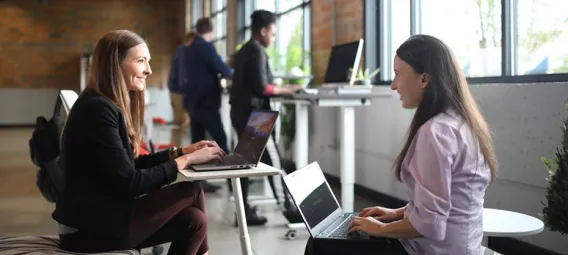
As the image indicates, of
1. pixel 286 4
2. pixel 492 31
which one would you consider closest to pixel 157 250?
pixel 492 31

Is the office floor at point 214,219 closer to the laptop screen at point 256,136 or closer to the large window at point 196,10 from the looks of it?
the laptop screen at point 256,136

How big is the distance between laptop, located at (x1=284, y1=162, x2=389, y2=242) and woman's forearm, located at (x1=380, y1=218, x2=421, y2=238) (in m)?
0.04

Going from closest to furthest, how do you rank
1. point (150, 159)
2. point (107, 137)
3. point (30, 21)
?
point (107, 137) < point (150, 159) < point (30, 21)

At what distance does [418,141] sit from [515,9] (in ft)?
7.09

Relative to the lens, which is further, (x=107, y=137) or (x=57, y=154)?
(x=57, y=154)

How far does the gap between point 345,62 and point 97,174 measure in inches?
106

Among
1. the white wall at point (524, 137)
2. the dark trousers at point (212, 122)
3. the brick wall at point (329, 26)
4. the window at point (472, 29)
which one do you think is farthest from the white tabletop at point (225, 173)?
the brick wall at point (329, 26)

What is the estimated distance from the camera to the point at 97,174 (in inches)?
77.0

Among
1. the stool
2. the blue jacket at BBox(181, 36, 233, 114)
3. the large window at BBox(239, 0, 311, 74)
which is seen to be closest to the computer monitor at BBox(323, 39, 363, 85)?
the blue jacket at BBox(181, 36, 233, 114)

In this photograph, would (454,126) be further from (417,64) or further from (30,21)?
(30,21)

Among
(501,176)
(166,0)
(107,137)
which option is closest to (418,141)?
(107,137)

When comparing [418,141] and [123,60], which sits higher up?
[123,60]

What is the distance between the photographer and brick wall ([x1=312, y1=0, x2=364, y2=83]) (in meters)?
5.19

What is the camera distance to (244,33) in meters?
9.50
